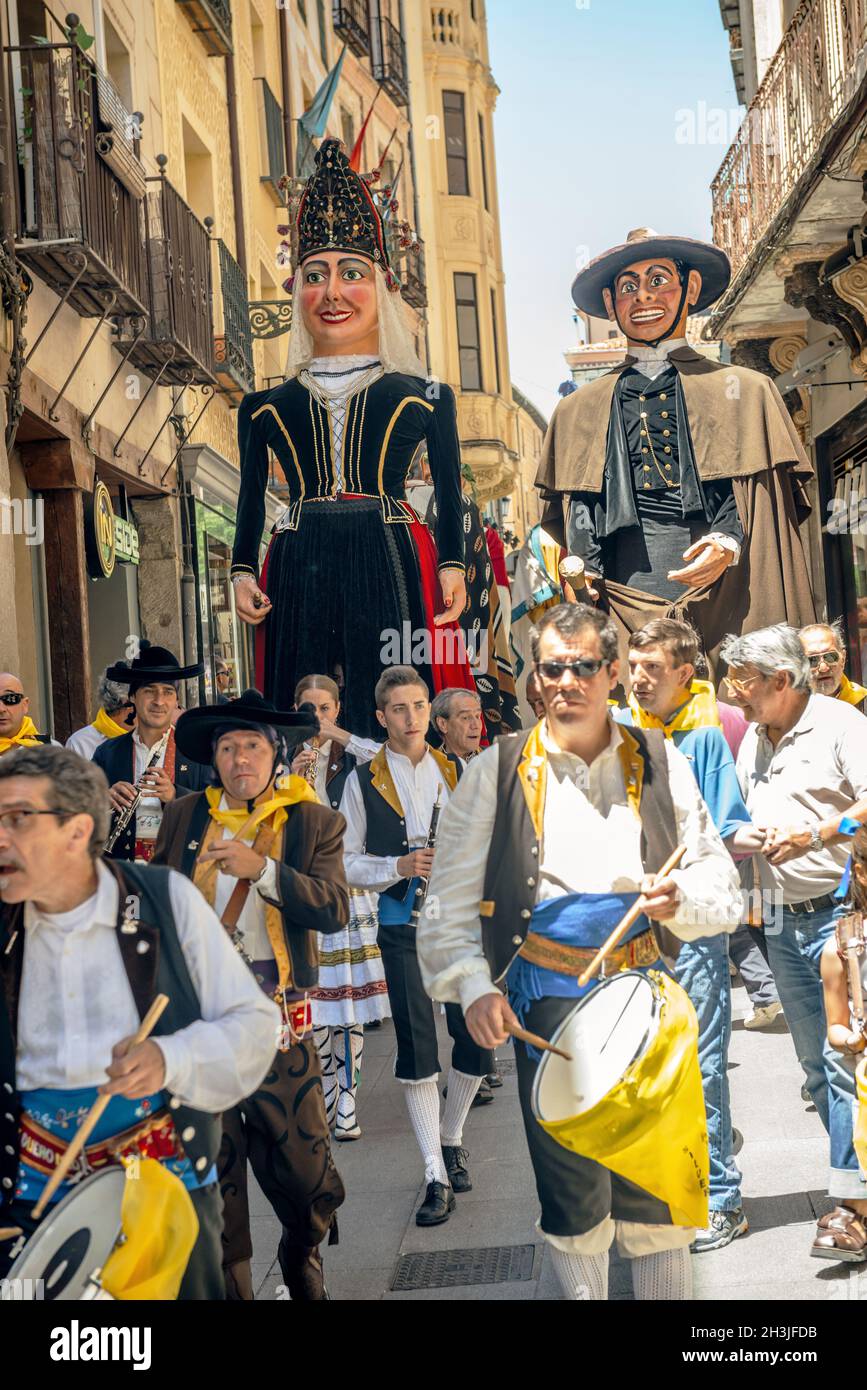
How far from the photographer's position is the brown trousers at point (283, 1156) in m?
4.25

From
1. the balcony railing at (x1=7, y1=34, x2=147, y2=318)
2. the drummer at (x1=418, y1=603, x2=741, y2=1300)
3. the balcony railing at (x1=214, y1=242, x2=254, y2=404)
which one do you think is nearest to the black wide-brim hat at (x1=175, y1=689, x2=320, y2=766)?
the drummer at (x1=418, y1=603, x2=741, y2=1300)

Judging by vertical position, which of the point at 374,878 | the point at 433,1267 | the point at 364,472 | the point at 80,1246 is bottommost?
the point at 433,1267

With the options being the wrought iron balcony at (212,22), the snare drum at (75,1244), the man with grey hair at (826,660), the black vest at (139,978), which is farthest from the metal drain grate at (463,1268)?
the wrought iron balcony at (212,22)

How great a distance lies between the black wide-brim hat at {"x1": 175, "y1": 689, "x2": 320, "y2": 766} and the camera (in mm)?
4473

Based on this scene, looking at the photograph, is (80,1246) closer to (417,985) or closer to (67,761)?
(67,761)

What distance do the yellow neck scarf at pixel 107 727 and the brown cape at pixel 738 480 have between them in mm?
2284

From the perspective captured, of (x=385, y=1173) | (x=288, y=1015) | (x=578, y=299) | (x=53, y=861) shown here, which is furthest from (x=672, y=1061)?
(x=578, y=299)

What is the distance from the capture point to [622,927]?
369 centimetres

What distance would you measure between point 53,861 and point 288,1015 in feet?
4.04

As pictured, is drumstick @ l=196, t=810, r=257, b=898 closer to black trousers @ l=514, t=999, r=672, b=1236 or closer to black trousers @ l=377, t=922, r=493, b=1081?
black trousers @ l=514, t=999, r=672, b=1236

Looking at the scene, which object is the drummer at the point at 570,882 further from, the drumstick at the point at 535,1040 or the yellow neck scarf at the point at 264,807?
the yellow neck scarf at the point at 264,807

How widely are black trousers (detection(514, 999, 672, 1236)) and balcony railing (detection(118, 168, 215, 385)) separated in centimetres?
963
